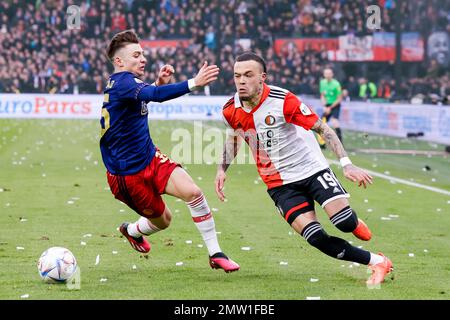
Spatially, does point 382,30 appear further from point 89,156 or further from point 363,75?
point 89,156

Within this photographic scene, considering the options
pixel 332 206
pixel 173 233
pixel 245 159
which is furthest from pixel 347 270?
pixel 245 159

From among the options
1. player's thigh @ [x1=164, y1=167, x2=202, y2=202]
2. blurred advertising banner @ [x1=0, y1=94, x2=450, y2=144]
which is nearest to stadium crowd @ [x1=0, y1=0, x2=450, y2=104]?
blurred advertising banner @ [x1=0, y1=94, x2=450, y2=144]

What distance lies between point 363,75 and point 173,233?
31.6 metres

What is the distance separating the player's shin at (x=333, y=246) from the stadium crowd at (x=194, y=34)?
31.1m

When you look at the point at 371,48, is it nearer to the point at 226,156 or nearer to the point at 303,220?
the point at 226,156

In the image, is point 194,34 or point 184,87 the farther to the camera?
point 194,34

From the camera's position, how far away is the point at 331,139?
8164 mm

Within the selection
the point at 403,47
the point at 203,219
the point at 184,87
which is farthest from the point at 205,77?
the point at 403,47

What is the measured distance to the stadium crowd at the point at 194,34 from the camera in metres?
41.0

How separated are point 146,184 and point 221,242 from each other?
2119 mm
